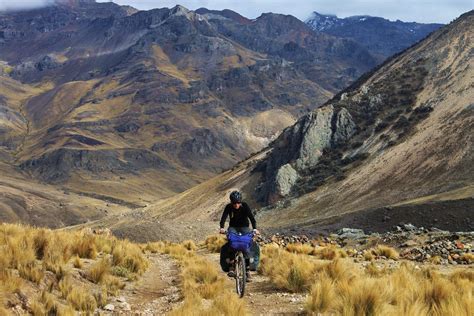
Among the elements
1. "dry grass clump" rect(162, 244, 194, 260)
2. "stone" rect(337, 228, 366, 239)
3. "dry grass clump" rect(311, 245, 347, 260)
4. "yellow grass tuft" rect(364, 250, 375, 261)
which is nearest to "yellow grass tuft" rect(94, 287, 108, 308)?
"dry grass clump" rect(162, 244, 194, 260)

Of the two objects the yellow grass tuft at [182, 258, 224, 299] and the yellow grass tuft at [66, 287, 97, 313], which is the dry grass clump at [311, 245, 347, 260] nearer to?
the yellow grass tuft at [182, 258, 224, 299]

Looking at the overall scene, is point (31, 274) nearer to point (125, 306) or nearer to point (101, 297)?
point (101, 297)

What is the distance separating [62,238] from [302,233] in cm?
2460

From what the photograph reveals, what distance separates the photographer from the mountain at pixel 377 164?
139 ft

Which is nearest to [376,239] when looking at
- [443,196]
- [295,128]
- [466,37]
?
[443,196]

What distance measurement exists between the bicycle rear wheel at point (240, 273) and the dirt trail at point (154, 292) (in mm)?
1543

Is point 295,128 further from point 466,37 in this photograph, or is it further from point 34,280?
point 34,280

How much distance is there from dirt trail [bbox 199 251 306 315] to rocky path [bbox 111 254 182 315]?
1880 millimetres

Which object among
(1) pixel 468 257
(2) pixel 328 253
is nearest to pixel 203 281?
(2) pixel 328 253

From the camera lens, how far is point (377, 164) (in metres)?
64.5

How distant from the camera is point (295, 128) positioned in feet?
309

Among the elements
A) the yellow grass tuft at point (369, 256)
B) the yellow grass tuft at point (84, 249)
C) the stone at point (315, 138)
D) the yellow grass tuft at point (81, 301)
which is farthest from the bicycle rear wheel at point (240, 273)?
the stone at point (315, 138)

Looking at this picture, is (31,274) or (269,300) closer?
(31,274)

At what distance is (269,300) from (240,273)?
3.48 feet
